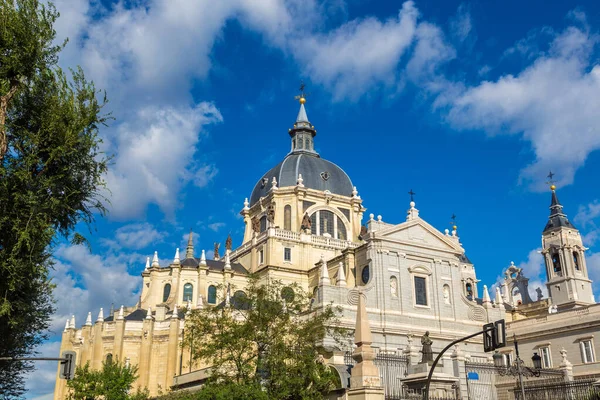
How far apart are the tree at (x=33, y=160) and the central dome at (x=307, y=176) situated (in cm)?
4427

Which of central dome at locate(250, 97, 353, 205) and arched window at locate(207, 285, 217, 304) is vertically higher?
central dome at locate(250, 97, 353, 205)

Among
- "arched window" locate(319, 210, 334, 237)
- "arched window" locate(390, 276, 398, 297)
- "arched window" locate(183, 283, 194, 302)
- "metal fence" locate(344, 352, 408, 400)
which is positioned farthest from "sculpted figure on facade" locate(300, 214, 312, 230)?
"metal fence" locate(344, 352, 408, 400)

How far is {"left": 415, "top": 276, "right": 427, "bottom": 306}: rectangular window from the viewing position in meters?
50.0

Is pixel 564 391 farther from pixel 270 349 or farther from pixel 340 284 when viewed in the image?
pixel 340 284

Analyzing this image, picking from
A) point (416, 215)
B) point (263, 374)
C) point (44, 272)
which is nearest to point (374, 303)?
point (416, 215)

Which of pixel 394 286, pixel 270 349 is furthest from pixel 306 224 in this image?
pixel 270 349

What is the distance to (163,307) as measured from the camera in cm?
5331

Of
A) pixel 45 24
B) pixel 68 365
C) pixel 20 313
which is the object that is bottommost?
pixel 68 365

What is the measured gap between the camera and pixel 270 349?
93.7ft

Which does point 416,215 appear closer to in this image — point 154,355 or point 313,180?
point 313,180

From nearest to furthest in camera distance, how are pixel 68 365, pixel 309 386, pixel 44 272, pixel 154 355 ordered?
pixel 68 365, pixel 44 272, pixel 309 386, pixel 154 355

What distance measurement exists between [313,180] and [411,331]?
23540 mm

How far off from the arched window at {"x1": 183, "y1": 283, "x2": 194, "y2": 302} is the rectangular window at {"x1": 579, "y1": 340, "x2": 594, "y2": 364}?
33.5 m

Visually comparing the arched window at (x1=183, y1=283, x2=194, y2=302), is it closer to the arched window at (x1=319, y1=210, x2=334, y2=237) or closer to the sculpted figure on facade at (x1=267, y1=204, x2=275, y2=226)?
the sculpted figure on facade at (x1=267, y1=204, x2=275, y2=226)
